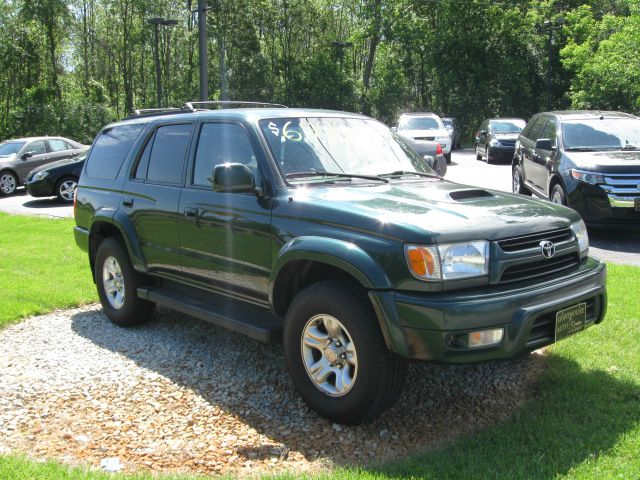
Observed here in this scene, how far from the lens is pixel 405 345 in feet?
11.6

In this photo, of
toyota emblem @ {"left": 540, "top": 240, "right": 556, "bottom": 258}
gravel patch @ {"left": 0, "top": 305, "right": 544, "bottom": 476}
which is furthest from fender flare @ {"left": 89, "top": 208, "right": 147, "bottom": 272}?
toyota emblem @ {"left": 540, "top": 240, "right": 556, "bottom": 258}

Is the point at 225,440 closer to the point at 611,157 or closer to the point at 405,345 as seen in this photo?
the point at 405,345

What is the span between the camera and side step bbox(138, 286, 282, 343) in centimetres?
444

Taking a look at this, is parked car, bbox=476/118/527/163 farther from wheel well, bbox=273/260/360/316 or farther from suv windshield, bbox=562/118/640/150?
wheel well, bbox=273/260/360/316

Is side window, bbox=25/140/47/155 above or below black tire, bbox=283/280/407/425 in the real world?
above

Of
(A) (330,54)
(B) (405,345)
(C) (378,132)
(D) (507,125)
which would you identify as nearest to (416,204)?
(B) (405,345)

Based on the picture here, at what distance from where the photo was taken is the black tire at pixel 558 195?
9.71 m

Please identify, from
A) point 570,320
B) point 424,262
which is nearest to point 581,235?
point 570,320

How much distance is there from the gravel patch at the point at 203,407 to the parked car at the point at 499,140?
1733 centimetres

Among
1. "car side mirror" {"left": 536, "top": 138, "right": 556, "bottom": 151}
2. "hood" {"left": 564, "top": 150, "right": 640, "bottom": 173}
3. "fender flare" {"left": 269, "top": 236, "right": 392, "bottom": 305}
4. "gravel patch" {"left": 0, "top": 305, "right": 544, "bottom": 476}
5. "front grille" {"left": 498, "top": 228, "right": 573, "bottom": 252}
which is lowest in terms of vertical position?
"gravel patch" {"left": 0, "top": 305, "right": 544, "bottom": 476}

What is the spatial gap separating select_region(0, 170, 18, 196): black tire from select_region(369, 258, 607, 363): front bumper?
17.2m

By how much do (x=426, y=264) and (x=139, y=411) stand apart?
2.09m

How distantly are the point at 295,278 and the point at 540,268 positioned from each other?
151 cm

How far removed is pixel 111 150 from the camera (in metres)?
6.36
